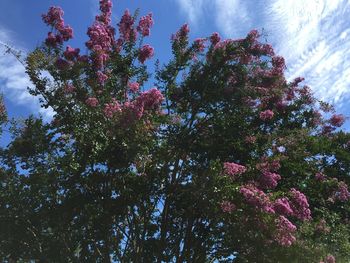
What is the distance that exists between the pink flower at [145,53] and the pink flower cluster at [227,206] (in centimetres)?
302

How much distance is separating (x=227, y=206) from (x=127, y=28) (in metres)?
3.87

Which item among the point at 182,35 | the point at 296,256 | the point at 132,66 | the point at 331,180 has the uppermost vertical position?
the point at 182,35

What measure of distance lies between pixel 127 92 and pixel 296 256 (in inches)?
152

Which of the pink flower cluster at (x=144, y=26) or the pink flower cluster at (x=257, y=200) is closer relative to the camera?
the pink flower cluster at (x=257, y=200)

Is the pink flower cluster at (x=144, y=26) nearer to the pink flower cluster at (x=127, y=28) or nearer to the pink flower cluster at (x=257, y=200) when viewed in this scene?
the pink flower cluster at (x=127, y=28)

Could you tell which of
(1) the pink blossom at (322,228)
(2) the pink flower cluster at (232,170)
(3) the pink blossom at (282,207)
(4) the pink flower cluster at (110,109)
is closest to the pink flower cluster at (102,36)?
(4) the pink flower cluster at (110,109)

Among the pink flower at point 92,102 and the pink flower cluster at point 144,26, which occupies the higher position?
the pink flower cluster at point 144,26

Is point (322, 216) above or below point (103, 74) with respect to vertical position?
below

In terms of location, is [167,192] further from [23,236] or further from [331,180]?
[331,180]

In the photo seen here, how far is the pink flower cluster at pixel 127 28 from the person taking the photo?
379 inches

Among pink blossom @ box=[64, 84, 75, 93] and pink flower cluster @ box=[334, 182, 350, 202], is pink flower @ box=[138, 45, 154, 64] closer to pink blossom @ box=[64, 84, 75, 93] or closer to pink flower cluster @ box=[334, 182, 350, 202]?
pink blossom @ box=[64, 84, 75, 93]

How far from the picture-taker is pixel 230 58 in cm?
1024

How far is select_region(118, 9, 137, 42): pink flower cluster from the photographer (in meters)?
9.62

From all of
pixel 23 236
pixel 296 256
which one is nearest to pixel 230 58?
pixel 296 256
